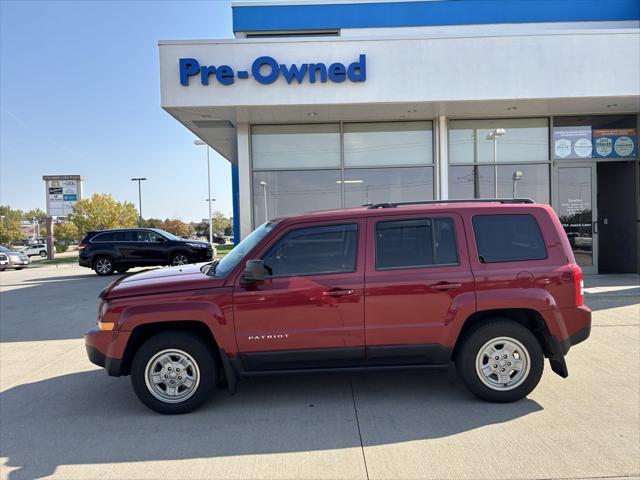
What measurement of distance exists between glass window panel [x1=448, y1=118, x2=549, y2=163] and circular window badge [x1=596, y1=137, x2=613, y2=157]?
4.31ft

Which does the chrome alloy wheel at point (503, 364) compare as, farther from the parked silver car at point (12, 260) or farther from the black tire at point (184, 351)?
the parked silver car at point (12, 260)

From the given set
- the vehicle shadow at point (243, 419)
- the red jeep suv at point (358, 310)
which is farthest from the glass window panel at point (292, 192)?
the red jeep suv at point (358, 310)

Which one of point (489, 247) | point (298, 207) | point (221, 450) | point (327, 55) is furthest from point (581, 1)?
point (221, 450)

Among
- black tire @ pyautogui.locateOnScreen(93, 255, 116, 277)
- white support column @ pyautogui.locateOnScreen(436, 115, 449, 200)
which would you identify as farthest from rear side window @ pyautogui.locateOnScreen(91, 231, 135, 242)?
white support column @ pyautogui.locateOnScreen(436, 115, 449, 200)

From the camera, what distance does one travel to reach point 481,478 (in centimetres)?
303

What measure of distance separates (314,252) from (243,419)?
62.7 inches

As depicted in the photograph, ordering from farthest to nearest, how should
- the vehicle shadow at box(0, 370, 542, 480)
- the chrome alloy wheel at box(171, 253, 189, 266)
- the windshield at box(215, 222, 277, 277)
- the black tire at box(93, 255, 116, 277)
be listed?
the black tire at box(93, 255, 116, 277), the chrome alloy wheel at box(171, 253, 189, 266), the windshield at box(215, 222, 277, 277), the vehicle shadow at box(0, 370, 542, 480)

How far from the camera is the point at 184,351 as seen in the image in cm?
407

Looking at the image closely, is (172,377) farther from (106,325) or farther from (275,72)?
(275,72)

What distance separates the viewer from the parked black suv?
16469 mm

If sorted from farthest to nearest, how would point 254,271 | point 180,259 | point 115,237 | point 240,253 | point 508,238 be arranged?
point 115,237 < point 180,259 < point 240,253 < point 508,238 < point 254,271

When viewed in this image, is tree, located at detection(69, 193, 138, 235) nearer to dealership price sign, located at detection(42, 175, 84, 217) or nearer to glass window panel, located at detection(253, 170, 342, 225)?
dealership price sign, located at detection(42, 175, 84, 217)

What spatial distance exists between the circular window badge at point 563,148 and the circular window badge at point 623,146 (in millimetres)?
1153

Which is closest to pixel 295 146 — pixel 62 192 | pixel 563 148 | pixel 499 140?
pixel 499 140
